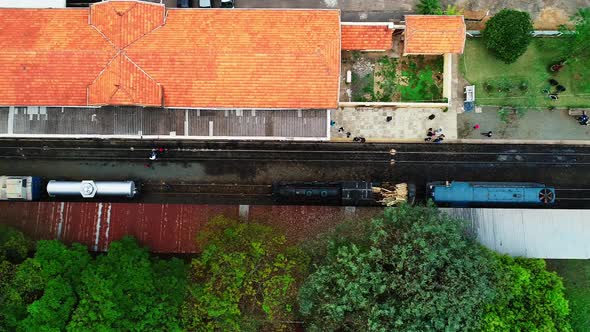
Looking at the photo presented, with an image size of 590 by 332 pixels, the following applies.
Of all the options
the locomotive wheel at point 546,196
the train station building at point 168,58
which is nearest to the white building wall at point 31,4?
the train station building at point 168,58

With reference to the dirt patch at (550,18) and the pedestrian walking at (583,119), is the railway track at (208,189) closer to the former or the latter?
the pedestrian walking at (583,119)

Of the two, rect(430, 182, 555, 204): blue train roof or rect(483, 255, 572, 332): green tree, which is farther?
rect(430, 182, 555, 204): blue train roof

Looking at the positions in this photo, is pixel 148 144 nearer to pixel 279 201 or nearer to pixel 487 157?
pixel 279 201

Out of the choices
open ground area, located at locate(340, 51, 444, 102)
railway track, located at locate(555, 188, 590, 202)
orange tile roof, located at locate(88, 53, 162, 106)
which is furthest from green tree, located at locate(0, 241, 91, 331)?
railway track, located at locate(555, 188, 590, 202)

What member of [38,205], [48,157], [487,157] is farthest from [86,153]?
[487,157]

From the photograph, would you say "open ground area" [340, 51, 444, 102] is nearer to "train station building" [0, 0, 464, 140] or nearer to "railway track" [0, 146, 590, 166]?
"railway track" [0, 146, 590, 166]

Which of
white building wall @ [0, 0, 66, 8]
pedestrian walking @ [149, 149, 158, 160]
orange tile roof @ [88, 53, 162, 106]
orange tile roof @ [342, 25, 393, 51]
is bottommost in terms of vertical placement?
pedestrian walking @ [149, 149, 158, 160]
